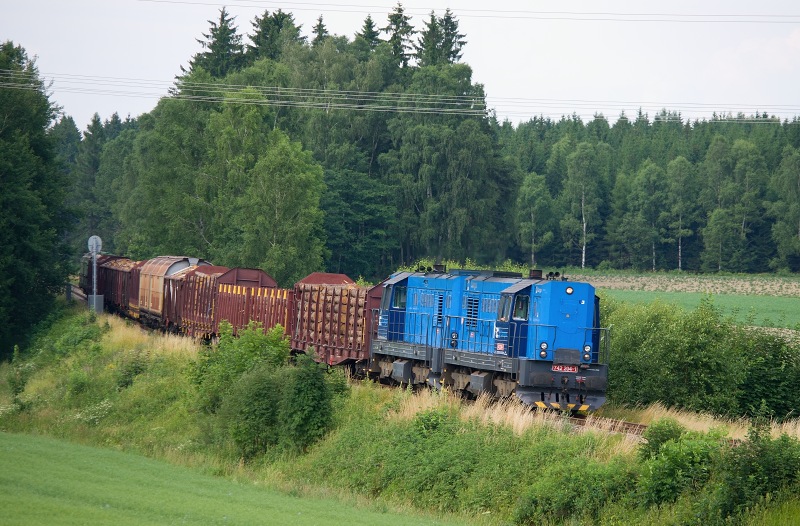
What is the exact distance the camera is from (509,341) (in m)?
23.4

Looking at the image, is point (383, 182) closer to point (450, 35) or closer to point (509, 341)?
point (450, 35)

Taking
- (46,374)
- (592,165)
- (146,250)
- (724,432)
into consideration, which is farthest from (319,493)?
(592,165)

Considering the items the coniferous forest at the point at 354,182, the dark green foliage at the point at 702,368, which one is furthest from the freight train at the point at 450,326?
the coniferous forest at the point at 354,182

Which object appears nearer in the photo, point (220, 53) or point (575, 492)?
point (575, 492)

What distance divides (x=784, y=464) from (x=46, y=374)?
3295cm

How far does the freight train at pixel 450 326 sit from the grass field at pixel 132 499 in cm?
714

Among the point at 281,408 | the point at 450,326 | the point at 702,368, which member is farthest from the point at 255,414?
the point at 702,368

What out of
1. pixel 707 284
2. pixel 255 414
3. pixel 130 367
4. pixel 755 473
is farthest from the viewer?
pixel 707 284

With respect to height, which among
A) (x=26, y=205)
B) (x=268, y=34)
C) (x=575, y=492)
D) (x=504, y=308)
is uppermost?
(x=268, y=34)

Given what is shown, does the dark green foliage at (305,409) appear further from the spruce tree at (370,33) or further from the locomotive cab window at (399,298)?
the spruce tree at (370,33)

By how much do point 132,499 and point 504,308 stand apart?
11.5m

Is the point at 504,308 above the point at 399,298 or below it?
above

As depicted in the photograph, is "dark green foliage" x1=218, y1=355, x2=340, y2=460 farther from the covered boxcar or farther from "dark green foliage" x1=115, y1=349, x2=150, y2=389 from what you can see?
the covered boxcar

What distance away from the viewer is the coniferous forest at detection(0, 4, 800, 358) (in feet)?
180
